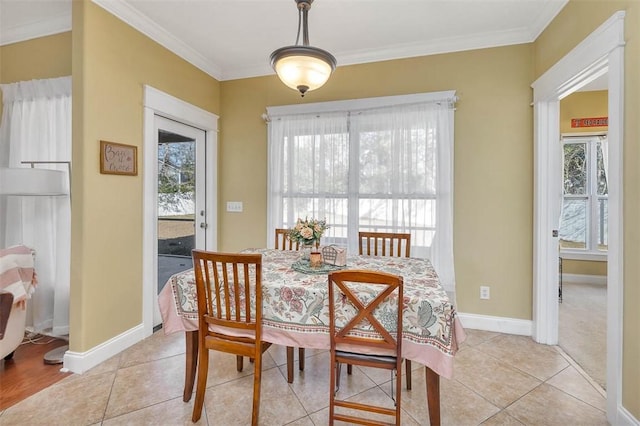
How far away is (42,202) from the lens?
280 centimetres

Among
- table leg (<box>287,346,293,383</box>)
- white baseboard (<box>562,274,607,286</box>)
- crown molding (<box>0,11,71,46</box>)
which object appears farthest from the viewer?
white baseboard (<box>562,274,607,286</box>)

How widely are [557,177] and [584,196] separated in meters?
2.66

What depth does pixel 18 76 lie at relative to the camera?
113 inches

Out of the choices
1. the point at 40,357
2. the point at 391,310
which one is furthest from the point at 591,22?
the point at 40,357

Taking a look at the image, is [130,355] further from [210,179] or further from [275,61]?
[275,61]

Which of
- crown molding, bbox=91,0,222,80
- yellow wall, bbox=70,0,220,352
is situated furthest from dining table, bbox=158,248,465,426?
crown molding, bbox=91,0,222,80

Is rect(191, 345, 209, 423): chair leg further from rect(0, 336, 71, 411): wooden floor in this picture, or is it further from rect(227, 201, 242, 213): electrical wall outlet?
rect(227, 201, 242, 213): electrical wall outlet

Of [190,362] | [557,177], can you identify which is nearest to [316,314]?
[190,362]

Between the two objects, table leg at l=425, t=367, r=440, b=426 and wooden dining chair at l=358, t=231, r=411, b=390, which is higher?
wooden dining chair at l=358, t=231, r=411, b=390

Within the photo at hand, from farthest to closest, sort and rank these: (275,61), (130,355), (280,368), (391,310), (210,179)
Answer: (210,179), (130,355), (280,368), (275,61), (391,310)

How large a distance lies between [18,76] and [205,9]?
75.9 inches

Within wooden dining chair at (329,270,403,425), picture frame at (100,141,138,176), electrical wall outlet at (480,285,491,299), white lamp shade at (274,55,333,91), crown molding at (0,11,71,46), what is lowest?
electrical wall outlet at (480,285,491,299)

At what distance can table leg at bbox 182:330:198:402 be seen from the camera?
6.12 ft

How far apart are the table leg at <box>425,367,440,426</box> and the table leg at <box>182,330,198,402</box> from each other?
134 cm
